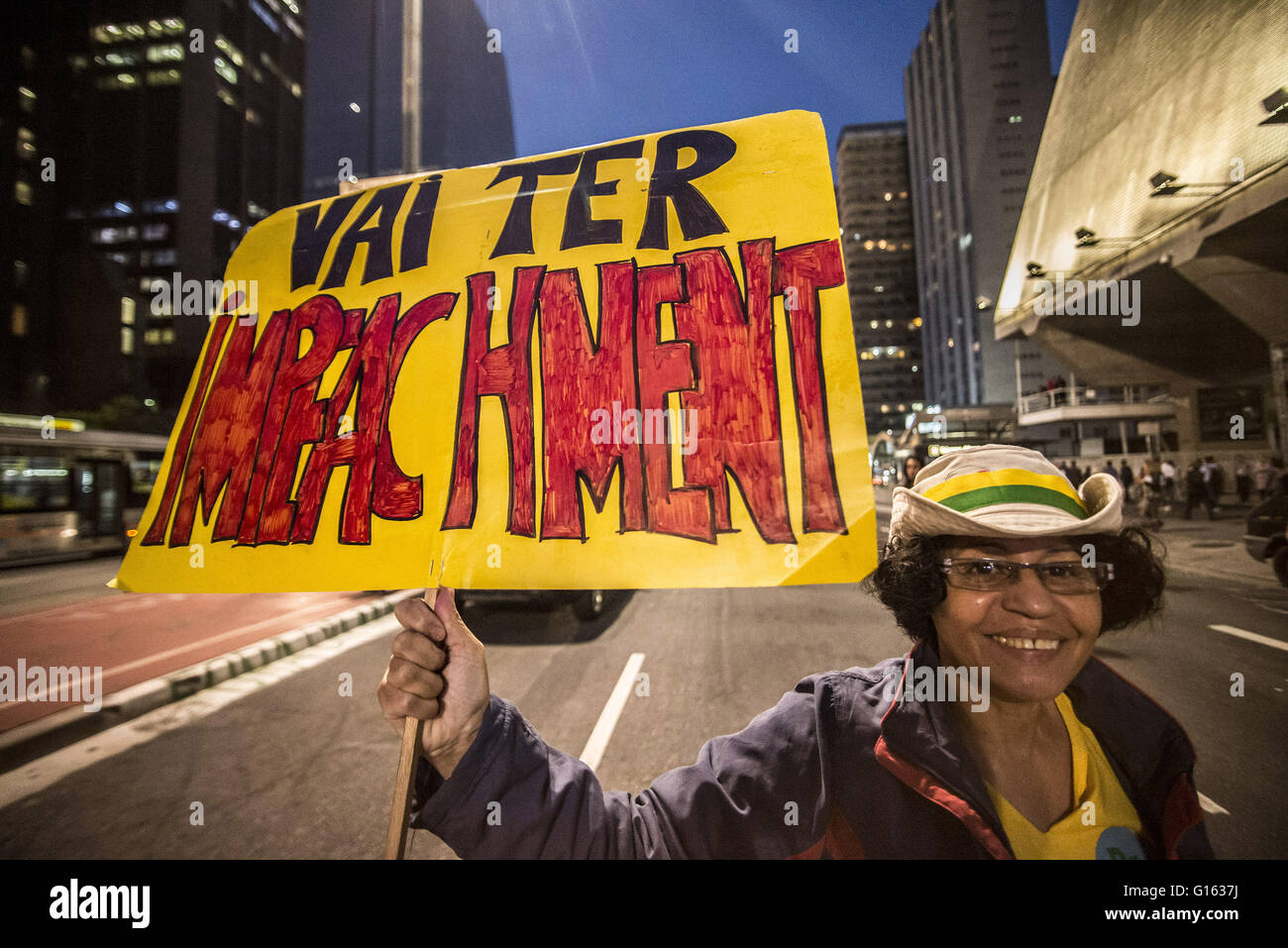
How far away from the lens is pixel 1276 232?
40.5 ft

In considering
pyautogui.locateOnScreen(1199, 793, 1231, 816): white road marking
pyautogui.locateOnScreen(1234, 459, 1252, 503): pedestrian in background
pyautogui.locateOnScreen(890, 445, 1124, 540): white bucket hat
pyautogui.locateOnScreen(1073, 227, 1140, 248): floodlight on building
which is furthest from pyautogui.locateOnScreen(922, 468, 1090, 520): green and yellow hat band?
pyautogui.locateOnScreen(1234, 459, 1252, 503): pedestrian in background

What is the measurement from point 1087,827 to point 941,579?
0.63 m

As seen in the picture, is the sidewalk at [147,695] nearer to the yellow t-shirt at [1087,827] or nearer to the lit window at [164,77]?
the yellow t-shirt at [1087,827]

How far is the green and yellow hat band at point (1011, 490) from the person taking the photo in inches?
50.6

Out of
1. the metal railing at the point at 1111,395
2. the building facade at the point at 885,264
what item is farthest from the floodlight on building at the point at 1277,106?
the building facade at the point at 885,264

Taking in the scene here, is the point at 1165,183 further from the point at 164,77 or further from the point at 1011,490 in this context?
the point at 164,77

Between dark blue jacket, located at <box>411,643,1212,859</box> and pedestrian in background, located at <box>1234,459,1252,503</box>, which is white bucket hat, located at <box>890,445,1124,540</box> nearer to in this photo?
dark blue jacket, located at <box>411,643,1212,859</box>

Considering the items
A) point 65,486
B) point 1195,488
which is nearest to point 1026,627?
point 65,486

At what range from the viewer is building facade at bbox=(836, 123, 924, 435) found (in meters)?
104

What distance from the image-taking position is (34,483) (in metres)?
11.8

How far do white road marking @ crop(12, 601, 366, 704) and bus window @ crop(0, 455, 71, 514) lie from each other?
9.22 meters
